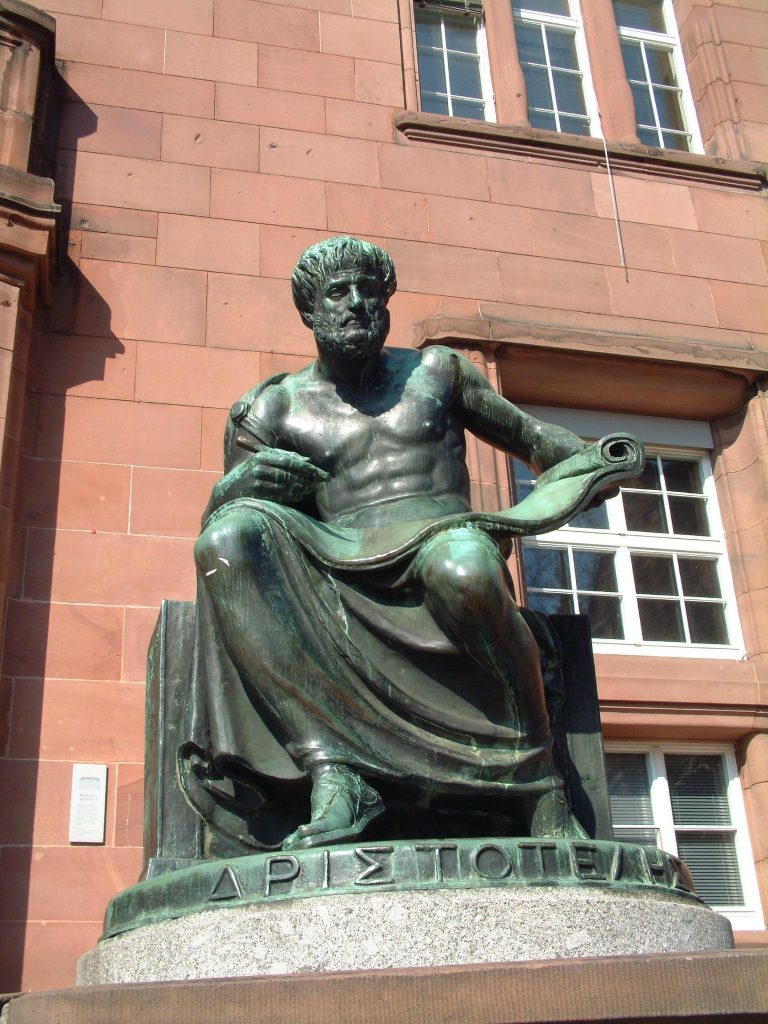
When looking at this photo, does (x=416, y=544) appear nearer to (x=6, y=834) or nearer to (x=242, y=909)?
(x=242, y=909)

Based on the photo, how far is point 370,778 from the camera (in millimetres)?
3143

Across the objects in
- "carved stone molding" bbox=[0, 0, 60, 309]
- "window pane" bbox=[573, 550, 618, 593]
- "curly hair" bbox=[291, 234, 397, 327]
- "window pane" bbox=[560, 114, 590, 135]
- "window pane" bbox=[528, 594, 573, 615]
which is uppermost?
"window pane" bbox=[560, 114, 590, 135]

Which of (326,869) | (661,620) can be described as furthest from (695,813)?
(326,869)

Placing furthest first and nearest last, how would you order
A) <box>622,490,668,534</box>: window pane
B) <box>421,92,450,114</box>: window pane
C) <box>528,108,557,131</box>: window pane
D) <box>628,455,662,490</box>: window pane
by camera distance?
<box>528,108,557,131</box>: window pane, <box>421,92,450,114</box>: window pane, <box>628,455,662,490</box>: window pane, <box>622,490,668,534</box>: window pane

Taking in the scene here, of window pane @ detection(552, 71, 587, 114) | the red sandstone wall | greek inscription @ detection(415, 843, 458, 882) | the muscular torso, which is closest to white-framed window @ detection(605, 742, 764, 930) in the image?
the red sandstone wall

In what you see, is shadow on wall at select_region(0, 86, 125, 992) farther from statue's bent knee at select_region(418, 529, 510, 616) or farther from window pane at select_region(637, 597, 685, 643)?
window pane at select_region(637, 597, 685, 643)

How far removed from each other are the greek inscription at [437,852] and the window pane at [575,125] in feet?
23.7

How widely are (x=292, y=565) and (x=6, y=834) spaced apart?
9.42 ft

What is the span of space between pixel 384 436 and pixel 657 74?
6.95 m

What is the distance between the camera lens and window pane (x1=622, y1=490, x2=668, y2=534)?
25.6ft

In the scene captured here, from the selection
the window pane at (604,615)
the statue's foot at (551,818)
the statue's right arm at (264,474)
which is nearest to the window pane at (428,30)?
the window pane at (604,615)

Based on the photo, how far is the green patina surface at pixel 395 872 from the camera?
271cm

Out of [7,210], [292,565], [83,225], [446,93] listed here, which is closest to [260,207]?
[83,225]

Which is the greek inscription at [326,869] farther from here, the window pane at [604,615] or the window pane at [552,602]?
the window pane at [604,615]
